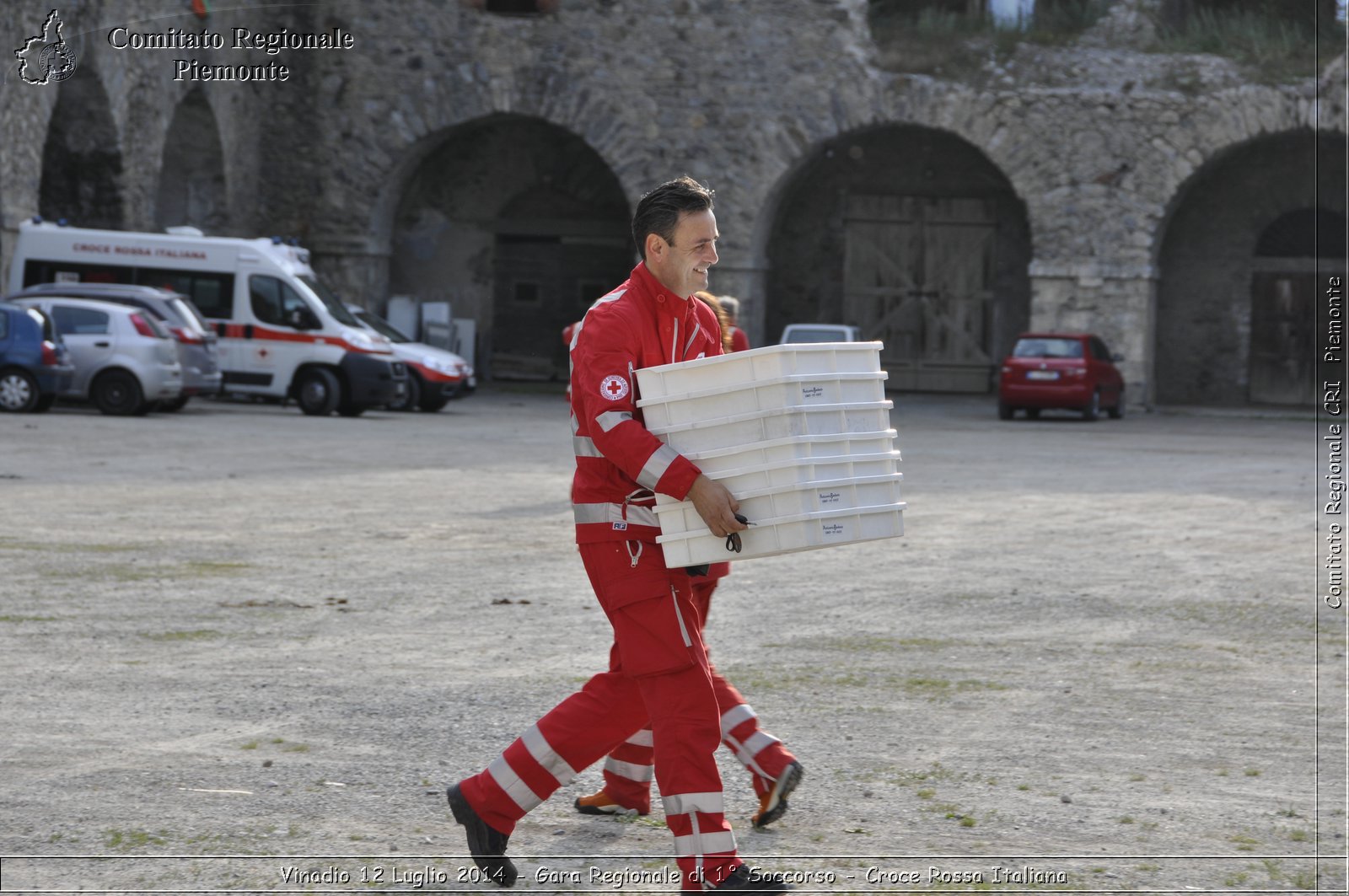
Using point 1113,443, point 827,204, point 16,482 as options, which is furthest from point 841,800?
point 827,204

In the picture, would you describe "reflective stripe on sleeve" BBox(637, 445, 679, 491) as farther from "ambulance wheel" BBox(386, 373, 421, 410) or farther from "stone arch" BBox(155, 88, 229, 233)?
"stone arch" BBox(155, 88, 229, 233)

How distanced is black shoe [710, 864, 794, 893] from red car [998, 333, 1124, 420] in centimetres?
2020

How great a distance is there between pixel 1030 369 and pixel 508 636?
17.4 m

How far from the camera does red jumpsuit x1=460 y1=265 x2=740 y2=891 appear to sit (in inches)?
146

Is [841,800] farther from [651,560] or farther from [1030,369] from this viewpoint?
[1030,369]

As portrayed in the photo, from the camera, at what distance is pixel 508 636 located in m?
7.04

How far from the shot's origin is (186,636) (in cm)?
685

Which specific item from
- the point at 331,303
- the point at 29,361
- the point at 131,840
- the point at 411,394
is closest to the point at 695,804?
the point at 131,840

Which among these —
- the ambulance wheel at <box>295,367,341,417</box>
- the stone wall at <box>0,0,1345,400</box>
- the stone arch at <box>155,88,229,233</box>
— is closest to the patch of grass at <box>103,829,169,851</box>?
the ambulance wheel at <box>295,367,341,417</box>

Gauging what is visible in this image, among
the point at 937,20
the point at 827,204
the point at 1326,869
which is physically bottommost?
the point at 1326,869

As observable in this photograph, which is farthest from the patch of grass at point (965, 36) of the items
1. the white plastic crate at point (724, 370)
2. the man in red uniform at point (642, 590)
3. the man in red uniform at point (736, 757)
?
the white plastic crate at point (724, 370)

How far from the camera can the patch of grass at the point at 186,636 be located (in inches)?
267

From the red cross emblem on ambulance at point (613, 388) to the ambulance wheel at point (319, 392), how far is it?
56.3ft

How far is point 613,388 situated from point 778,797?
1.18 meters
